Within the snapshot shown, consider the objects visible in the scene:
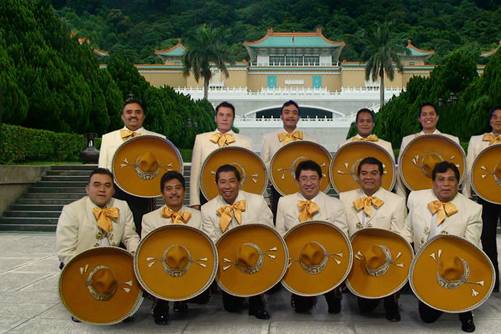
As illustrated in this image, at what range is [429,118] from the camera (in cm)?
593

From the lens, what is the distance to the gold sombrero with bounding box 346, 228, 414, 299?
4.64 metres

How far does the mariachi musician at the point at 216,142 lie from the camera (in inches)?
235

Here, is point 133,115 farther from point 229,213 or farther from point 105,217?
point 229,213

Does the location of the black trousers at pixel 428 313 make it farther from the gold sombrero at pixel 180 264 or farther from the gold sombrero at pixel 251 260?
the gold sombrero at pixel 180 264

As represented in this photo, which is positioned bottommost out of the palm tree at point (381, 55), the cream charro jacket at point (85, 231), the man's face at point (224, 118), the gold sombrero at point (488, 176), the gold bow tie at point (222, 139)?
the cream charro jacket at point (85, 231)

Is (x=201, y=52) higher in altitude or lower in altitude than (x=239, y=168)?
higher

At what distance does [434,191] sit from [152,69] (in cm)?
5220

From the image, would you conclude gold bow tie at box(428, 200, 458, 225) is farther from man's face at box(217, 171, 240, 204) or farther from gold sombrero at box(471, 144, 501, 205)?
man's face at box(217, 171, 240, 204)

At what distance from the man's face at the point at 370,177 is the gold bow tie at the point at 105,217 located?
2.10 meters

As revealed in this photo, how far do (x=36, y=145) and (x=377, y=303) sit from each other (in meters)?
11.7

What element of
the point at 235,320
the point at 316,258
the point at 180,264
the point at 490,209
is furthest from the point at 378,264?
the point at 490,209

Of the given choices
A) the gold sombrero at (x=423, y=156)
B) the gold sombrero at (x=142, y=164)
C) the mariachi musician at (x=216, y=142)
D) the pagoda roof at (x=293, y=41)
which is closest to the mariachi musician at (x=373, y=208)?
the gold sombrero at (x=423, y=156)

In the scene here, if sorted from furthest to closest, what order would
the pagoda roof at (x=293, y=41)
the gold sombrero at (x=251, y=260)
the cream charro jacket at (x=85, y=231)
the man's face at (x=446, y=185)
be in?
the pagoda roof at (x=293, y=41)
the cream charro jacket at (x=85, y=231)
the man's face at (x=446, y=185)
the gold sombrero at (x=251, y=260)

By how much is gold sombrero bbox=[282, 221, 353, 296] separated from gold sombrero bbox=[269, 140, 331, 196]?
1267mm
